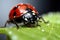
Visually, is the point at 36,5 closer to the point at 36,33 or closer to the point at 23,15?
the point at 23,15

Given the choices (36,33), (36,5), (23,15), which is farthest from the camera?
(36,5)

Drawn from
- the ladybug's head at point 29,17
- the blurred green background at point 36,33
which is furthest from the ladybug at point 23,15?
the blurred green background at point 36,33

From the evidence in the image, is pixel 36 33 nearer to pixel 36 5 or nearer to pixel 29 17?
pixel 29 17

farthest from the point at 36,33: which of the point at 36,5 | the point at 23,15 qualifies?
the point at 36,5

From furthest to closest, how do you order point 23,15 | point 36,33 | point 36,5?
point 36,5
point 23,15
point 36,33

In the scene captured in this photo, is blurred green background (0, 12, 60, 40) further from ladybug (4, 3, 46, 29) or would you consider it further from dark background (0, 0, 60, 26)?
dark background (0, 0, 60, 26)

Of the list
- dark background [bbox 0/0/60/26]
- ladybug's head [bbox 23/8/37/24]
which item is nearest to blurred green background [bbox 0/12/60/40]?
ladybug's head [bbox 23/8/37/24]

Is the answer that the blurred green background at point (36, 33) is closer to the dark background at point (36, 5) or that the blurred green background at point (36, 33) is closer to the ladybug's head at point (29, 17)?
the ladybug's head at point (29, 17)

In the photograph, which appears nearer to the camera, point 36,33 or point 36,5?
point 36,33

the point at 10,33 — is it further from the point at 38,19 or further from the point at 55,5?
the point at 55,5
